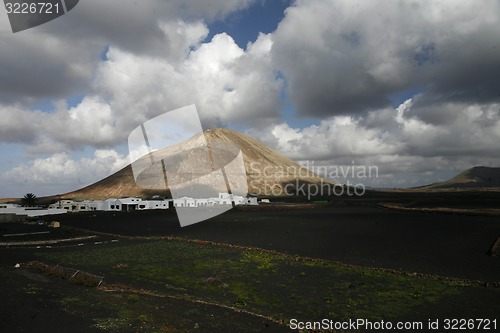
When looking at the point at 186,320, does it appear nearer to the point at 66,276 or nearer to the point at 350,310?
the point at 350,310

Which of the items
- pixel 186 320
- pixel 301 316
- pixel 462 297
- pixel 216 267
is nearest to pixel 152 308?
pixel 186 320

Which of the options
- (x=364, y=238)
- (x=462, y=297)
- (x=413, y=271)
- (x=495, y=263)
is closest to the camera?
(x=462, y=297)

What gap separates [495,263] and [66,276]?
37.3 metres

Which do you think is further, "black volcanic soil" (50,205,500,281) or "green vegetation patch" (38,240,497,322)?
"black volcanic soil" (50,205,500,281)

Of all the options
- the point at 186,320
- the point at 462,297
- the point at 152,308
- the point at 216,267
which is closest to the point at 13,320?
the point at 152,308

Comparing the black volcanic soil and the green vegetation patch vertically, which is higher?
the green vegetation patch

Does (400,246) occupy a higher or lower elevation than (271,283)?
lower

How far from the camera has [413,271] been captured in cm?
2927

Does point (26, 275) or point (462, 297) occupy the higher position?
point (26, 275)

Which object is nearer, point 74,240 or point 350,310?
point 350,310

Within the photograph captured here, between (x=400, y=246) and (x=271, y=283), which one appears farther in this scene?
(x=400, y=246)

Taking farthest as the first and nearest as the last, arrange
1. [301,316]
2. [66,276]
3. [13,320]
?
1. [66,276]
2. [301,316]
3. [13,320]

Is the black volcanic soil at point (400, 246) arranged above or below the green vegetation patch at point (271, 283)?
below

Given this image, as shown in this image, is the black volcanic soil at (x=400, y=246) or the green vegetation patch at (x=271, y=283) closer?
the green vegetation patch at (x=271, y=283)
